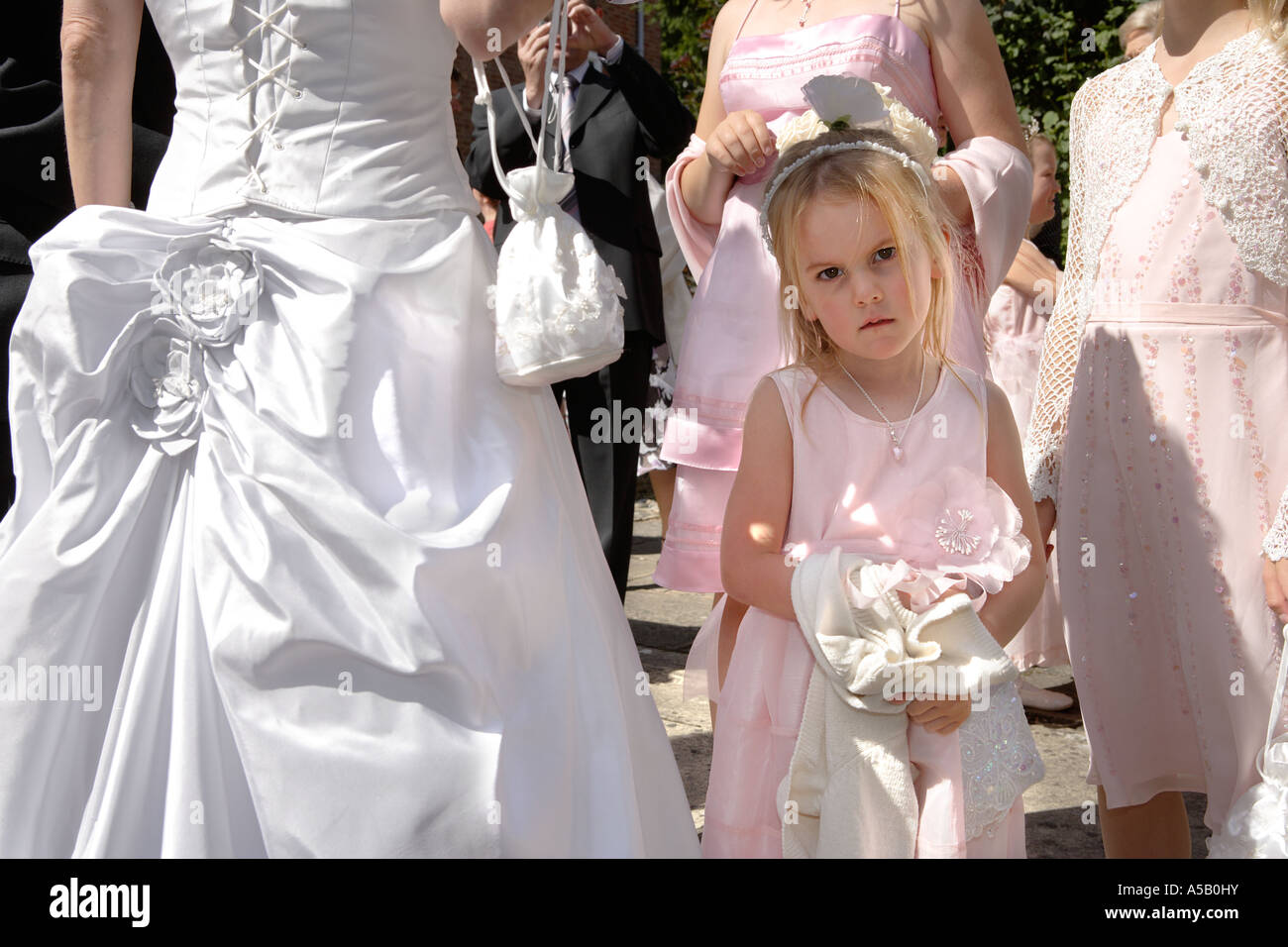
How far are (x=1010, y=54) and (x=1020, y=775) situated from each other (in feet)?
22.1

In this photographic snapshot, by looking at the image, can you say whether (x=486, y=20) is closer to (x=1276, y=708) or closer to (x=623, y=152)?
(x=1276, y=708)

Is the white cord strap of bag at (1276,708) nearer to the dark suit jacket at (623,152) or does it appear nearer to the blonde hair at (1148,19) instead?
the blonde hair at (1148,19)

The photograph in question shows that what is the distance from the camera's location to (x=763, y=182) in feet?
7.93

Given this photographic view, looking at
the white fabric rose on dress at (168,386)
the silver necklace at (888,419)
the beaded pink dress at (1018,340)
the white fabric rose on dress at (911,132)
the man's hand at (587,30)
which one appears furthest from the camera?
the beaded pink dress at (1018,340)

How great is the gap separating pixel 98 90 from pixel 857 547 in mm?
1372

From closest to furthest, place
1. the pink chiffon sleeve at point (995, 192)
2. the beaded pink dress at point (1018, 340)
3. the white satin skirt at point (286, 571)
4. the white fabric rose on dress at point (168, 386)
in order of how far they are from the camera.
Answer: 1. the white satin skirt at point (286, 571)
2. the white fabric rose on dress at point (168, 386)
3. the pink chiffon sleeve at point (995, 192)
4. the beaded pink dress at point (1018, 340)

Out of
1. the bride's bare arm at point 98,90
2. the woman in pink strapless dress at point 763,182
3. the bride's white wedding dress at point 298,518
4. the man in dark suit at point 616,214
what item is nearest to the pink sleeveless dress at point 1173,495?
the woman in pink strapless dress at point 763,182

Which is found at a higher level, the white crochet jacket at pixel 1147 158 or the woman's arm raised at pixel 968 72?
the woman's arm raised at pixel 968 72

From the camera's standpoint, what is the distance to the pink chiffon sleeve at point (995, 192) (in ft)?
7.59

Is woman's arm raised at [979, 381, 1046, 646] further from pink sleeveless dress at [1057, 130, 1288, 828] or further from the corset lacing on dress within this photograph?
the corset lacing on dress

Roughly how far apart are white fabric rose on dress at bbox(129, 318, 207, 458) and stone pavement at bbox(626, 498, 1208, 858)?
1.53 meters

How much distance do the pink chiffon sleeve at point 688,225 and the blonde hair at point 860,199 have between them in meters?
0.41

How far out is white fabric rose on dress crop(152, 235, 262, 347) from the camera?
1.83 m

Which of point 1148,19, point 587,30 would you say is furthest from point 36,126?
point 1148,19
